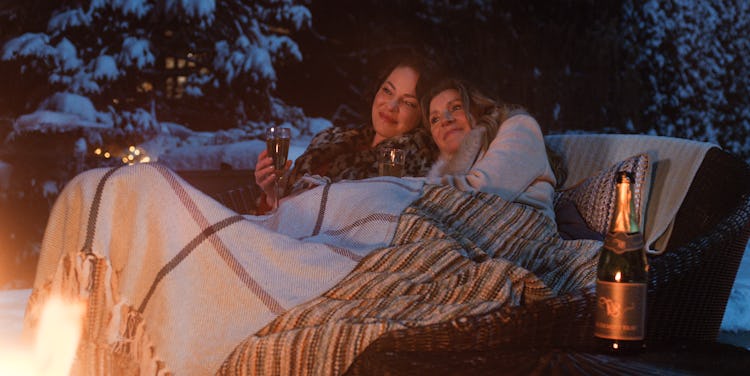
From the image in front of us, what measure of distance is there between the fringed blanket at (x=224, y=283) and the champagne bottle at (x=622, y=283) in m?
0.22

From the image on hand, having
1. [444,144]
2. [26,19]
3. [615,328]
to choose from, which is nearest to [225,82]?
[26,19]

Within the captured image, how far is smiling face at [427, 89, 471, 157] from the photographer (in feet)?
9.28

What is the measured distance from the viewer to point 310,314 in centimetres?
152

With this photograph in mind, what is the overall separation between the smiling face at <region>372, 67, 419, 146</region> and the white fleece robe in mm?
603

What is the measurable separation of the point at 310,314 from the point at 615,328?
0.61 m

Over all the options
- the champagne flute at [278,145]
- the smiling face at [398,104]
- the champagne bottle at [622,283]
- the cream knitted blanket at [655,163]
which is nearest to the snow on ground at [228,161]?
the smiling face at [398,104]

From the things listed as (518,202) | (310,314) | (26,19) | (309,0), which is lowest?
(310,314)

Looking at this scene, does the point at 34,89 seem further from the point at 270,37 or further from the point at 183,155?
the point at 270,37

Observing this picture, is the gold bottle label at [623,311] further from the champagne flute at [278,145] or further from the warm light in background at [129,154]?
the warm light in background at [129,154]

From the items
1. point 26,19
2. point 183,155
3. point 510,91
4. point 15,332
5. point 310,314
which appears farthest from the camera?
point 510,91

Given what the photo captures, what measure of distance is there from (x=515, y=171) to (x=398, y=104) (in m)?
0.86

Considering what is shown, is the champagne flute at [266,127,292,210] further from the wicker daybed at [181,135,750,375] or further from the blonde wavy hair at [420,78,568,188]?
the wicker daybed at [181,135,750,375]

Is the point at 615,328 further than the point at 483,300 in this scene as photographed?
No

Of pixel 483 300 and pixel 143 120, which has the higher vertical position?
pixel 143 120
